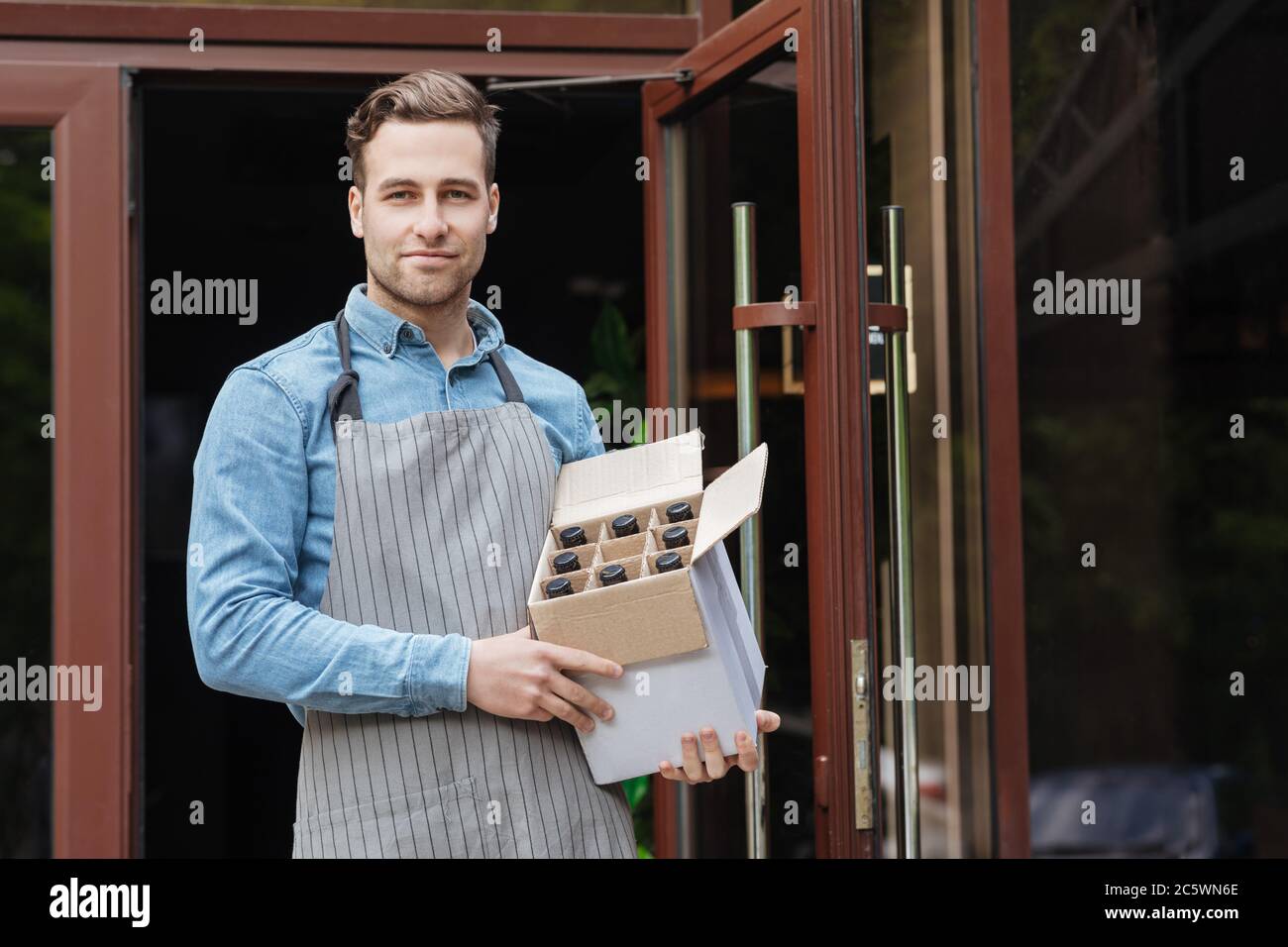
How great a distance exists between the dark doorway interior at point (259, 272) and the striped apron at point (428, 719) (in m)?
1.65

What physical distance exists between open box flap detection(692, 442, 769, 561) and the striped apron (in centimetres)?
27

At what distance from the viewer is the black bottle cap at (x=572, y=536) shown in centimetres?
175

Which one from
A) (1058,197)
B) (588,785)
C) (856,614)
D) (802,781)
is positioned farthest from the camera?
(1058,197)

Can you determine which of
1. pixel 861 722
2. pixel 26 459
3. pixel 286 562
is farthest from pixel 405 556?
pixel 26 459

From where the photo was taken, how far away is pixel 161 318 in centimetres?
426

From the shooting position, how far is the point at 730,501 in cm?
162

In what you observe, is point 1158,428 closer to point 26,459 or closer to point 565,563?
point 565,563

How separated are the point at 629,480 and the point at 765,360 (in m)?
0.73

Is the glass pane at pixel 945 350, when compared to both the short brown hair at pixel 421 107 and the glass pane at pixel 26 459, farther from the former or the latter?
the glass pane at pixel 26 459

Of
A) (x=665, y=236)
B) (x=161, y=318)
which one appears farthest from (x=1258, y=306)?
(x=161, y=318)

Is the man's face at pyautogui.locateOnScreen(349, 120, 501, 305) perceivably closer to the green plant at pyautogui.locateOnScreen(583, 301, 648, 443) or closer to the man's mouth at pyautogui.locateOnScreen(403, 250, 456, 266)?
the man's mouth at pyautogui.locateOnScreen(403, 250, 456, 266)

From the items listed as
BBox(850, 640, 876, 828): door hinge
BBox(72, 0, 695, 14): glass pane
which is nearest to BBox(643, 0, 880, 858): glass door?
BBox(850, 640, 876, 828): door hinge
